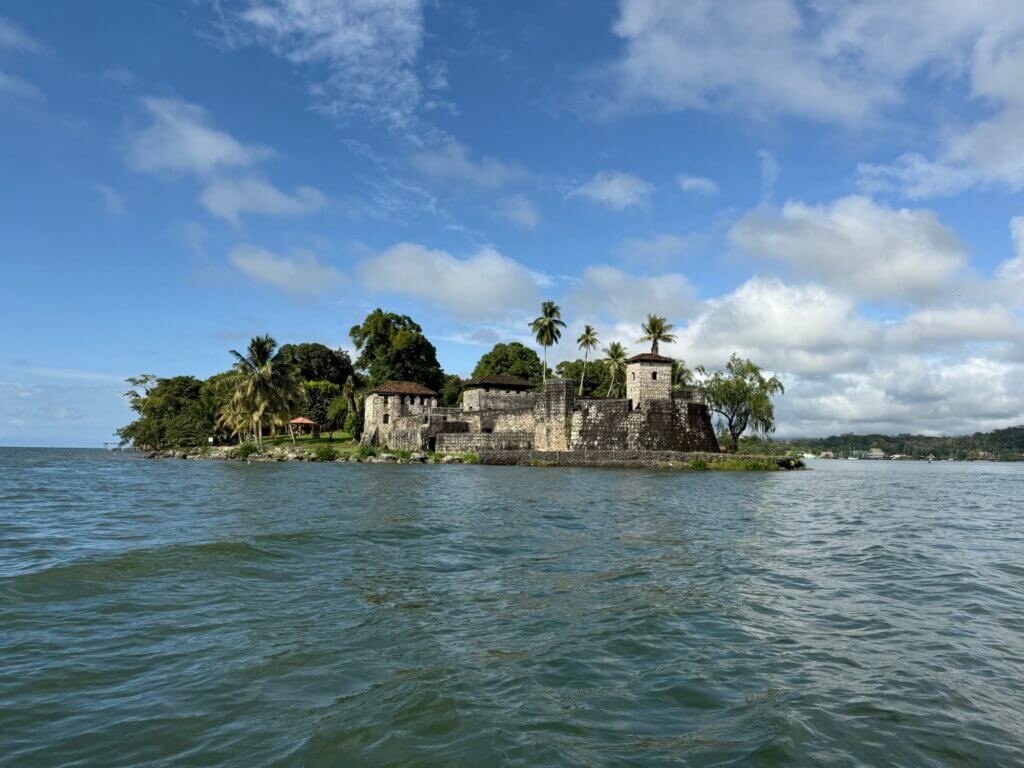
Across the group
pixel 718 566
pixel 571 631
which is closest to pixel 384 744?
pixel 571 631

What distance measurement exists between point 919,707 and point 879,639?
6.17 feet

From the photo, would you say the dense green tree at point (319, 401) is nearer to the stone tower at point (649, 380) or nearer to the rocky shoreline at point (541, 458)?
the rocky shoreline at point (541, 458)

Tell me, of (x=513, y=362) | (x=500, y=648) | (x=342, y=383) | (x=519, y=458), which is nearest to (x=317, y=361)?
(x=342, y=383)

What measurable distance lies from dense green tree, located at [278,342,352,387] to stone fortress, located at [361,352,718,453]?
28849mm

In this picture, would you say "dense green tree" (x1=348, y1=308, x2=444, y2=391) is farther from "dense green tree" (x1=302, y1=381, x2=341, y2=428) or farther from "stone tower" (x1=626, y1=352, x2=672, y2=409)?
"stone tower" (x1=626, y1=352, x2=672, y2=409)

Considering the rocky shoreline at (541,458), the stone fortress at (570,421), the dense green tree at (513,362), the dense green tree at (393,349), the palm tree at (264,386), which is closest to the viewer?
the rocky shoreline at (541,458)

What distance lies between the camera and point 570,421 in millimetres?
48812

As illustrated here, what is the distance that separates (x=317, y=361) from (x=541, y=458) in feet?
154

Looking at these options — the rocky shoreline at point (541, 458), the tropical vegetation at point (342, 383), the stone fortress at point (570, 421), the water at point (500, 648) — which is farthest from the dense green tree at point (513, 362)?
the water at point (500, 648)

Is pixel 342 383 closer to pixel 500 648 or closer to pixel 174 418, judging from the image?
pixel 174 418

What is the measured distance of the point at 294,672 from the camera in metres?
5.16

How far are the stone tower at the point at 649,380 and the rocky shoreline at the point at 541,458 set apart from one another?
16.3 feet

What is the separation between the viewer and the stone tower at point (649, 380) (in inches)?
1852

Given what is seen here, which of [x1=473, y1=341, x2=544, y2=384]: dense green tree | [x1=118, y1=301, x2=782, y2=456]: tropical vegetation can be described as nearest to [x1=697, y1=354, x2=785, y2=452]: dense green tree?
[x1=118, y1=301, x2=782, y2=456]: tropical vegetation
